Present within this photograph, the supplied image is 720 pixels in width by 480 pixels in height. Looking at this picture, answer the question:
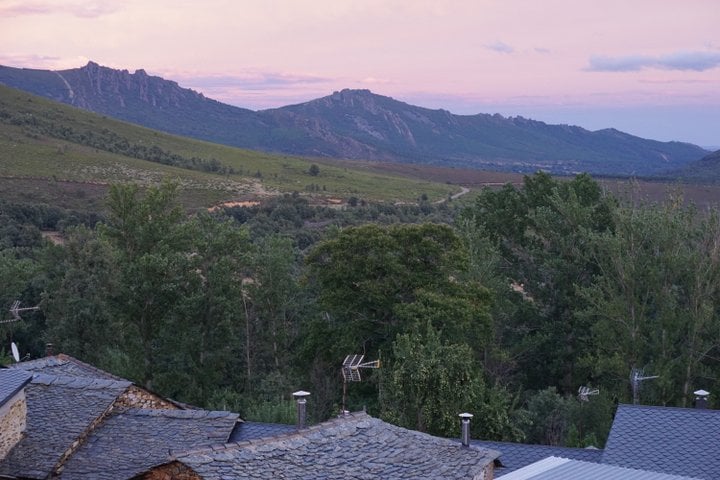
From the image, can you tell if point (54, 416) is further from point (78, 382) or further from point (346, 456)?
point (346, 456)

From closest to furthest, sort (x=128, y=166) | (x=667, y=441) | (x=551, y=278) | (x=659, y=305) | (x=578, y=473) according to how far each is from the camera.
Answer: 1. (x=578, y=473)
2. (x=667, y=441)
3. (x=659, y=305)
4. (x=551, y=278)
5. (x=128, y=166)

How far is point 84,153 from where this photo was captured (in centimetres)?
7919

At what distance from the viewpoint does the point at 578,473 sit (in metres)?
10.7

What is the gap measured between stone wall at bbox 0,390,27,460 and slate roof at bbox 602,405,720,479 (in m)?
9.63

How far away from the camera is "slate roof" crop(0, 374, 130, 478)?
43.1 feet

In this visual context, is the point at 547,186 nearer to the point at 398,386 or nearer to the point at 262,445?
the point at 398,386

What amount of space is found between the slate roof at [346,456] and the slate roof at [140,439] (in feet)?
10.6

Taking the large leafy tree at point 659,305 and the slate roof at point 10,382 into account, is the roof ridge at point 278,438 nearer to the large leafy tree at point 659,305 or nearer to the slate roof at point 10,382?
the slate roof at point 10,382

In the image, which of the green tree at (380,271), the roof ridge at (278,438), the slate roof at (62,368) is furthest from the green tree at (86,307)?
the roof ridge at (278,438)

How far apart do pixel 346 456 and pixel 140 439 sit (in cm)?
523

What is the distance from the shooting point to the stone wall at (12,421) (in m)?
13.3

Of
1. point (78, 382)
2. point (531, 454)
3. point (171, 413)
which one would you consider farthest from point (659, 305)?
point (78, 382)

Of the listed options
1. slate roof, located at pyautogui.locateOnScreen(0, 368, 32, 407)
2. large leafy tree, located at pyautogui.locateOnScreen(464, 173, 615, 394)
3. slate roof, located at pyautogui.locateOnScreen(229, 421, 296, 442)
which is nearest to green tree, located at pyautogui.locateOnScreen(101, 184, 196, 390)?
large leafy tree, located at pyautogui.locateOnScreen(464, 173, 615, 394)

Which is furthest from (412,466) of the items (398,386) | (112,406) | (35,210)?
(35,210)
